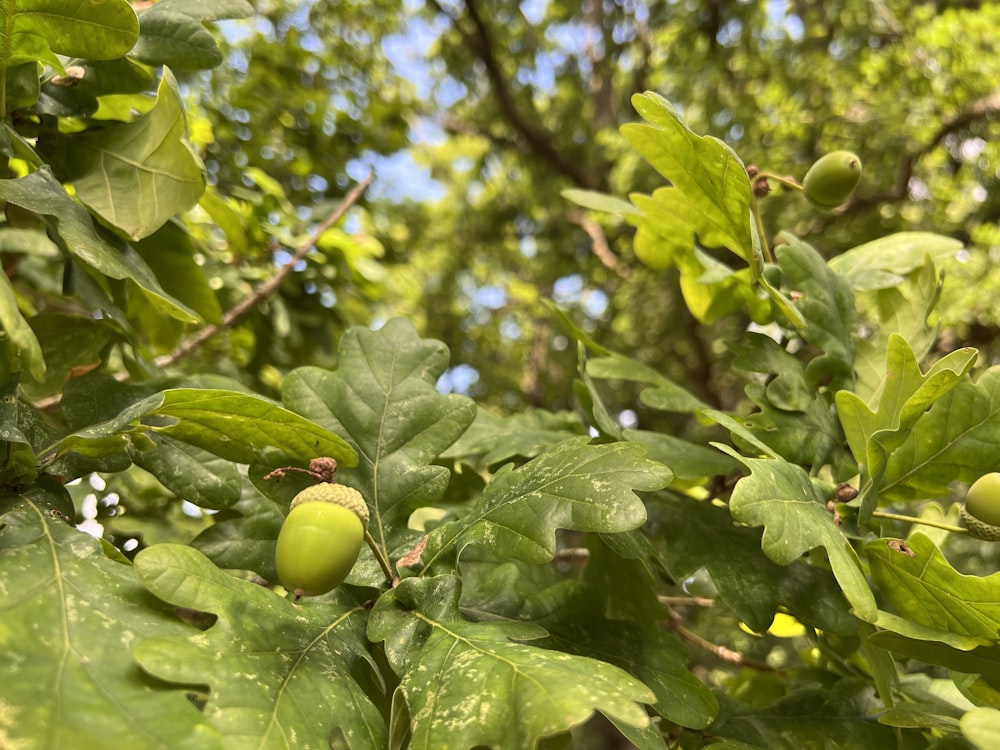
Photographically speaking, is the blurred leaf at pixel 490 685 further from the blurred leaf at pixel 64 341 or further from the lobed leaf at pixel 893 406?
the blurred leaf at pixel 64 341

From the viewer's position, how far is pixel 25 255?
1.65m

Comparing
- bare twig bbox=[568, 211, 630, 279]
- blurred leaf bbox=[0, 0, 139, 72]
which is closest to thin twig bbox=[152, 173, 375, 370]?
blurred leaf bbox=[0, 0, 139, 72]

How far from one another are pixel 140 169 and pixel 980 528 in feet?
3.37

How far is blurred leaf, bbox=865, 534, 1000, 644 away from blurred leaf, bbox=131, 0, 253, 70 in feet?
3.12

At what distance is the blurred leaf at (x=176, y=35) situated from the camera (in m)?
0.87

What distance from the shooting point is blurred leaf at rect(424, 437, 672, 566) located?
0.65 metres

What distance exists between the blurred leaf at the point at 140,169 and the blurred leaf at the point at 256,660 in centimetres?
44

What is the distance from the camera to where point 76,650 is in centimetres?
50

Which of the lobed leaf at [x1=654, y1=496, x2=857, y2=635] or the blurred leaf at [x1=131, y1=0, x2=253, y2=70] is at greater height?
the blurred leaf at [x1=131, y1=0, x2=253, y2=70]

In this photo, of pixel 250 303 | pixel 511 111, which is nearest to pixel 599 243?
pixel 511 111

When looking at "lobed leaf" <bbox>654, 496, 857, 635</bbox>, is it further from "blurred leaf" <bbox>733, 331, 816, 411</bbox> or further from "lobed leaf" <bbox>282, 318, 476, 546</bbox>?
"lobed leaf" <bbox>282, 318, 476, 546</bbox>

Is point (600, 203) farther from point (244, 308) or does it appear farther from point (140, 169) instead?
point (244, 308)

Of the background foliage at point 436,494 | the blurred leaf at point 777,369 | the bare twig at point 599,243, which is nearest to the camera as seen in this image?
the background foliage at point 436,494

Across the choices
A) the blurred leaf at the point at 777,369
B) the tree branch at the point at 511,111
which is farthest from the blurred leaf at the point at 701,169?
the tree branch at the point at 511,111
